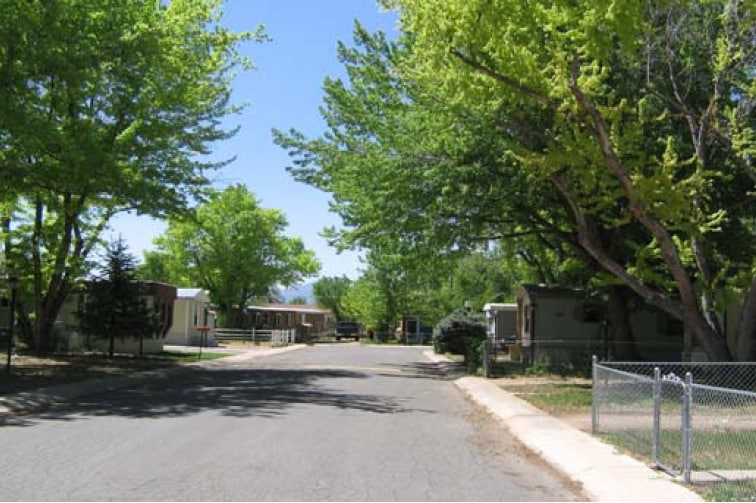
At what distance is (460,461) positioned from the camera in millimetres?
10117

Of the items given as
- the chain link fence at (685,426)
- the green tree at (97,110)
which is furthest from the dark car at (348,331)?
the chain link fence at (685,426)

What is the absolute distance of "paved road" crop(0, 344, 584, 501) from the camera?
26.3ft

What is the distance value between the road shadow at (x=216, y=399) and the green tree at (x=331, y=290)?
82.1 metres

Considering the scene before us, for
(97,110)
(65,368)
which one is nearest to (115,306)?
(65,368)

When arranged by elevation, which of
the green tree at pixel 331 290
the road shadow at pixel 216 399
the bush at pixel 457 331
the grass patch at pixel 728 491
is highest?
the green tree at pixel 331 290

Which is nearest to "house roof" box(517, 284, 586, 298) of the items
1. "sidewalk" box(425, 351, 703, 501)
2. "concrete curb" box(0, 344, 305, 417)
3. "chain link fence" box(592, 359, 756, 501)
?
"concrete curb" box(0, 344, 305, 417)

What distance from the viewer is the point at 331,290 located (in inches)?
4237

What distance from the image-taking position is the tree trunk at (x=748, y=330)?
18.3 metres

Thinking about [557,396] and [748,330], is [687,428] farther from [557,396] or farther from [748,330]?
[748,330]

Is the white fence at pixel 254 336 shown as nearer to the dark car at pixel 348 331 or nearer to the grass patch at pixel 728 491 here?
the dark car at pixel 348 331

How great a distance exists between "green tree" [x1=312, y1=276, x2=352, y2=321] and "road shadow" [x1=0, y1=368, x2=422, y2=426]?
3230 inches

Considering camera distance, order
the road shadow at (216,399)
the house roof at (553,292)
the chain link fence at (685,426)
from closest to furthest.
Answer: the chain link fence at (685,426) → the road shadow at (216,399) → the house roof at (553,292)

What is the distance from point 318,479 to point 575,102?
11.0 m

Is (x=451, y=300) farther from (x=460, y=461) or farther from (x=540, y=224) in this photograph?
(x=460, y=461)
